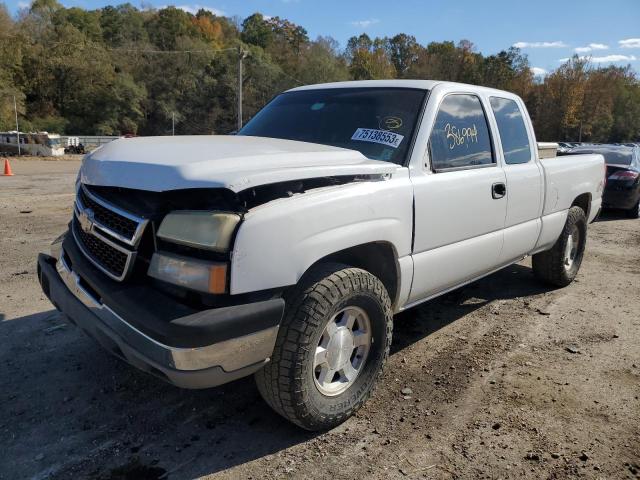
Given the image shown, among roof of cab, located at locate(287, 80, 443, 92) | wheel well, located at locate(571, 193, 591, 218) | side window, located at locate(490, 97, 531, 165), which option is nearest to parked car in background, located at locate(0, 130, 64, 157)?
roof of cab, located at locate(287, 80, 443, 92)

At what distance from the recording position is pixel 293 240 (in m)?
2.38

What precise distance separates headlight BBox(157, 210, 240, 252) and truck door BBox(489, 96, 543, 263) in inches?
104

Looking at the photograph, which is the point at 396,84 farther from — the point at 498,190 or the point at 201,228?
the point at 201,228

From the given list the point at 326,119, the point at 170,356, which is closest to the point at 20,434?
the point at 170,356

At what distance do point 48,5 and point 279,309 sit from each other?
111 m

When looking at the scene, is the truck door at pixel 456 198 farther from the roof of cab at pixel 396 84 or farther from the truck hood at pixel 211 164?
the truck hood at pixel 211 164

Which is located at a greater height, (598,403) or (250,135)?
(250,135)

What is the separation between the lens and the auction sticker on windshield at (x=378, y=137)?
3.33 metres

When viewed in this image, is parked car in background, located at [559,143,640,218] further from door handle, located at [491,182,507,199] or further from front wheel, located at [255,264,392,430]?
front wheel, located at [255,264,392,430]

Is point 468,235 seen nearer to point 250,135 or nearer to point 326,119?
point 326,119

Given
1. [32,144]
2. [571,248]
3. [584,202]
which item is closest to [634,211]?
[584,202]

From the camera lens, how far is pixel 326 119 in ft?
12.2

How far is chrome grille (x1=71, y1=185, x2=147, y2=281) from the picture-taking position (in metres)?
2.42

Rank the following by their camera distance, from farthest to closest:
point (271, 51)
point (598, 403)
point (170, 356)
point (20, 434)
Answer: point (271, 51), point (598, 403), point (20, 434), point (170, 356)
